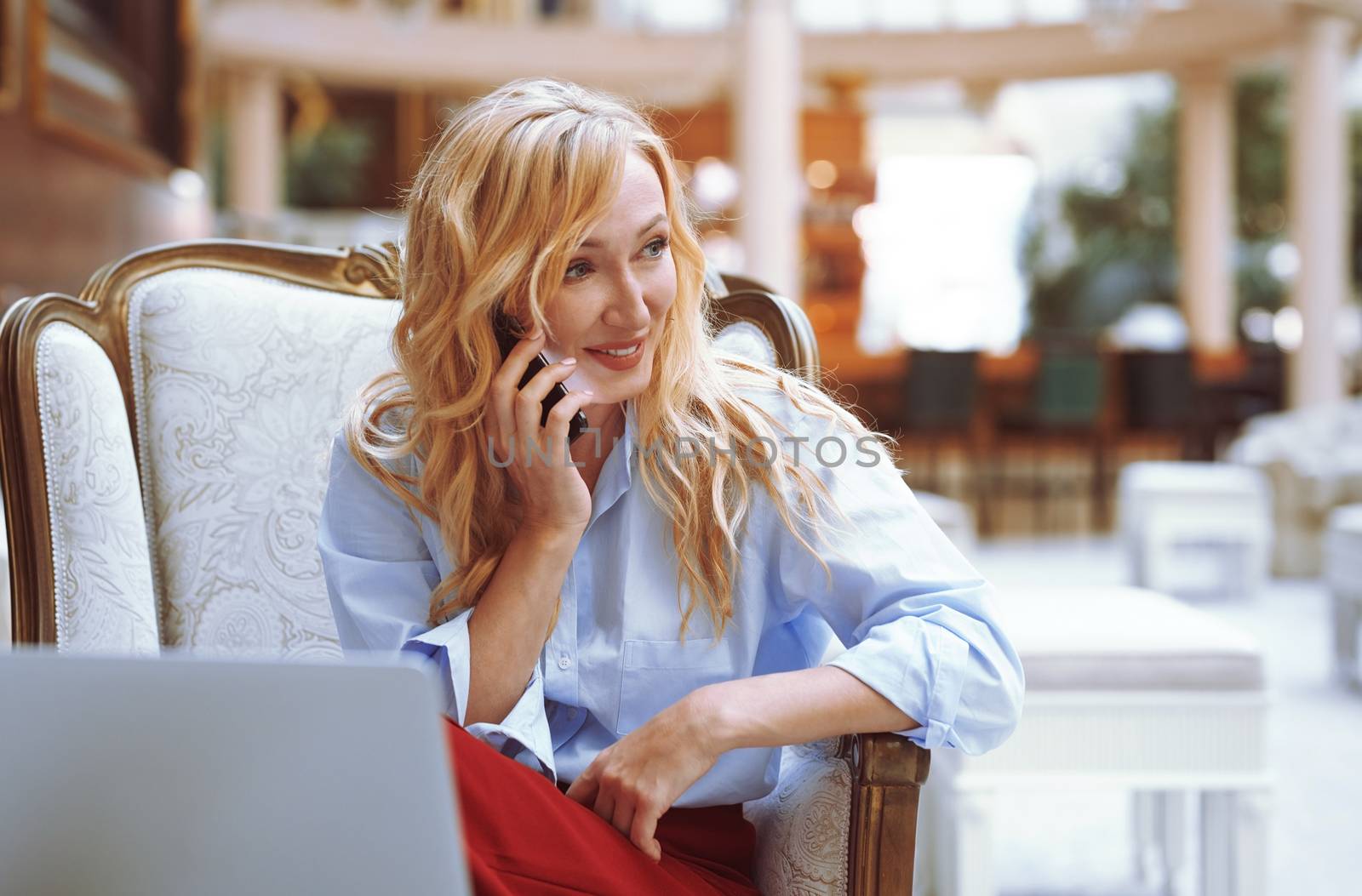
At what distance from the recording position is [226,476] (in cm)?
166

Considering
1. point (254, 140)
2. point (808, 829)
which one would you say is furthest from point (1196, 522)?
point (254, 140)

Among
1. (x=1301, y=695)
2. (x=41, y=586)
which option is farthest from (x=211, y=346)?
(x=1301, y=695)

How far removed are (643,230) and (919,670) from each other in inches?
18.4

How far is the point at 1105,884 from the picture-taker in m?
2.64

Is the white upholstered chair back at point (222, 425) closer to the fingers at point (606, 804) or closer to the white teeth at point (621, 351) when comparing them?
the white teeth at point (621, 351)

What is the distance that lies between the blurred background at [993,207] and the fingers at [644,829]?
2.11 feet

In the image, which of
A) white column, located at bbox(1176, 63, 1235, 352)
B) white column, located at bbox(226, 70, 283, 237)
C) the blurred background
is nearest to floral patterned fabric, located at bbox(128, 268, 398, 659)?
the blurred background

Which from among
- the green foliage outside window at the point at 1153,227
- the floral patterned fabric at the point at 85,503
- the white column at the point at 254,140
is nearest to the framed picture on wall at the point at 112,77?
the white column at the point at 254,140

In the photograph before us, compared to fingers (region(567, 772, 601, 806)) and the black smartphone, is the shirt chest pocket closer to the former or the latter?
fingers (region(567, 772, 601, 806))

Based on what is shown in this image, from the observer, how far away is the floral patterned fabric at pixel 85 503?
4.98ft

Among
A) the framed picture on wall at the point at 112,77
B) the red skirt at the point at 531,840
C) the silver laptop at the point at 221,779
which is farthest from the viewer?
the framed picture on wall at the point at 112,77

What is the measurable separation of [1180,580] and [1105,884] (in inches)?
162

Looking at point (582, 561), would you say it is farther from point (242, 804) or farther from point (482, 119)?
point (242, 804)

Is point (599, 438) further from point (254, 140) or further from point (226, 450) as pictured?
point (254, 140)
